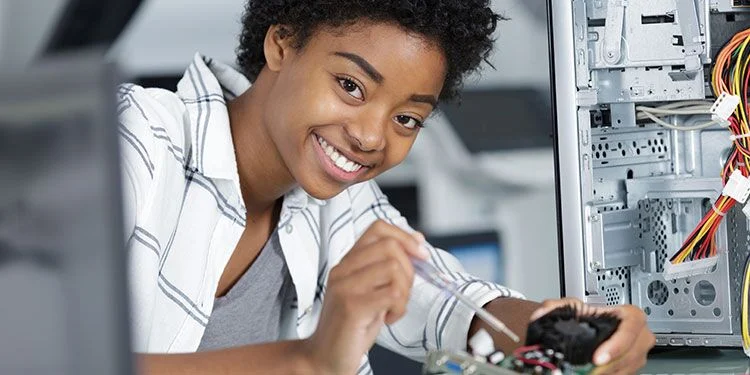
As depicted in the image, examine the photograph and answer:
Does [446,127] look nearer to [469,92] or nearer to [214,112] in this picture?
[469,92]

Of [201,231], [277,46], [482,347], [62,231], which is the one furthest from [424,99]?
[62,231]

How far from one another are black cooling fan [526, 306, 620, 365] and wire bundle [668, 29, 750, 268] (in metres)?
0.50

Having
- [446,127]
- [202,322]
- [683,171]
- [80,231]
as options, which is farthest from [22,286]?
[446,127]

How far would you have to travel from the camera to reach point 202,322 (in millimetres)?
1537

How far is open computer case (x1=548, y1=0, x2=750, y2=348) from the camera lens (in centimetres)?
155

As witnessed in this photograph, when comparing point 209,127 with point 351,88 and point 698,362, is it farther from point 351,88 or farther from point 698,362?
point 698,362

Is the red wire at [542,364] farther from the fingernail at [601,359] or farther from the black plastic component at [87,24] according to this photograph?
the black plastic component at [87,24]

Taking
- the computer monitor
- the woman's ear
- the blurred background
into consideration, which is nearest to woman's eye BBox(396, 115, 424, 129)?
the woman's ear

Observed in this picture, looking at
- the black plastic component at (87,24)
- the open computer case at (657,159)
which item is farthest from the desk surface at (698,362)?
the black plastic component at (87,24)

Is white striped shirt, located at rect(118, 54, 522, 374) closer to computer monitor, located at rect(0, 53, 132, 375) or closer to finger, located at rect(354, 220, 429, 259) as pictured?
finger, located at rect(354, 220, 429, 259)

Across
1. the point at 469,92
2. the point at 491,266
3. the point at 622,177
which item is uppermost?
the point at 469,92

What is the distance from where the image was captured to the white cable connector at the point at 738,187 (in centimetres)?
150

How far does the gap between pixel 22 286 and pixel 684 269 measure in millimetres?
1158

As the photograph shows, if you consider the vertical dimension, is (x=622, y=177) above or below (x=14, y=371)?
above
